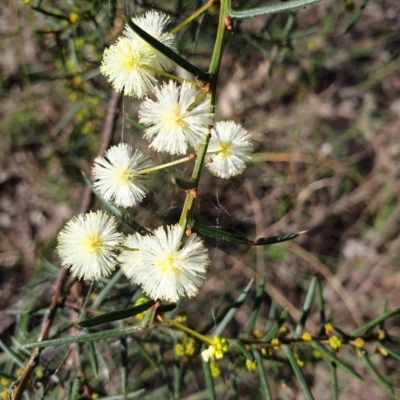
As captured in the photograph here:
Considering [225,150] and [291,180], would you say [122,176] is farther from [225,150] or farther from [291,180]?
[291,180]

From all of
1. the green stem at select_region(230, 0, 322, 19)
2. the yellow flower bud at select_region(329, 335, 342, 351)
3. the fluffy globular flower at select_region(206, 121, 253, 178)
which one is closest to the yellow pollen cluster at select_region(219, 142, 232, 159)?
the fluffy globular flower at select_region(206, 121, 253, 178)

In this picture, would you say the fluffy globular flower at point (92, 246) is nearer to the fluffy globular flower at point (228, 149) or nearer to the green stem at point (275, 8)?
the fluffy globular flower at point (228, 149)

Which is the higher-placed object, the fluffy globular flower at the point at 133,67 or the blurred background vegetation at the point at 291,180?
the blurred background vegetation at the point at 291,180

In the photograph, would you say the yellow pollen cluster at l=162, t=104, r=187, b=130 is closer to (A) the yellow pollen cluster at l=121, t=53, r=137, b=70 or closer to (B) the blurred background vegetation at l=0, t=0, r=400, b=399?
(A) the yellow pollen cluster at l=121, t=53, r=137, b=70

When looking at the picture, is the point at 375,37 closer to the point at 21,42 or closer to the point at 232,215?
the point at 232,215

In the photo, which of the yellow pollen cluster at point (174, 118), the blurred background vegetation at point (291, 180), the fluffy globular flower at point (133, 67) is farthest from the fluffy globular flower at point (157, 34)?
the blurred background vegetation at point (291, 180)

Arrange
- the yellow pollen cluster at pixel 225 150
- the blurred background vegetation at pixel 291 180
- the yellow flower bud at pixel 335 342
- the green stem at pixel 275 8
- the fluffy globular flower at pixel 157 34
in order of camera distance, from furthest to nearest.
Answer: the blurred background vegetation at pixel 291 180 → the yellow flower bud at pixel 335 342 → the yellow pollen cluster at pixel 225 150 → the fluffy globular flower at pixel 157 34 → the green stem at pixel 275 8

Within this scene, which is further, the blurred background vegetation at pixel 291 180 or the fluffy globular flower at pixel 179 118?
the blurred background vegetation at pixel 291 180
